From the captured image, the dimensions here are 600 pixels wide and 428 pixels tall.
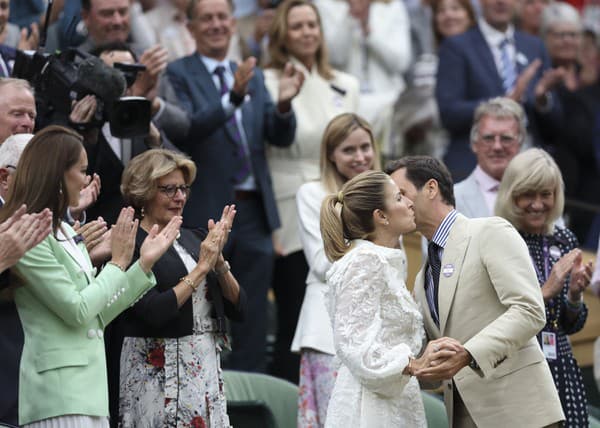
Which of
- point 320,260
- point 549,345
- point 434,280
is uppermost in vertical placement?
point 434,280

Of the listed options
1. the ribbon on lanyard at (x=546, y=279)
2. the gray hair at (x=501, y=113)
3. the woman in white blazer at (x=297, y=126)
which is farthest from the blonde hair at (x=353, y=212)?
the woman in white blazer at (x=297, y=126)

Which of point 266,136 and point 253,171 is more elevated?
point 266,136

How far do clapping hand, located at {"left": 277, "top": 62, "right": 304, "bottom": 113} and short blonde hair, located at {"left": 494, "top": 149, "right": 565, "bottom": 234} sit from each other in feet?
5.41

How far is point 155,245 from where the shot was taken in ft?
14.7

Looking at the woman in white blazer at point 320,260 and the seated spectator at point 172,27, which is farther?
the seated spectator at point 172,27

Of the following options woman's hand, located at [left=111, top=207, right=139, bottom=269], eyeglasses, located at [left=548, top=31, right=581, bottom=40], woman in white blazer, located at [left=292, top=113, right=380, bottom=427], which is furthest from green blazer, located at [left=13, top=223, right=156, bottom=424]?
eyeglasses, located at [left=548, top=31, right=581, bottom=40]

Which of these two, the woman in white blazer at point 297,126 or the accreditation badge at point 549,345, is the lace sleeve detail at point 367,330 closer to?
the accreditation badge at point 549,345

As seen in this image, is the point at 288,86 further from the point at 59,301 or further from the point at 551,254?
the point at 59,301

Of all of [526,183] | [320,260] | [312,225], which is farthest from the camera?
[312,225]

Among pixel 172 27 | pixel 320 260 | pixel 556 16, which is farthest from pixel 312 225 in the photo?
pixel 556 16

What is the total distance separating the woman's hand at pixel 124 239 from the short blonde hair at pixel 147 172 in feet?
1.84

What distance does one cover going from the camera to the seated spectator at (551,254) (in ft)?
17.9

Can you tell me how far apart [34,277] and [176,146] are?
8.21 feet

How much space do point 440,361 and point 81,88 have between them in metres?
2.23
